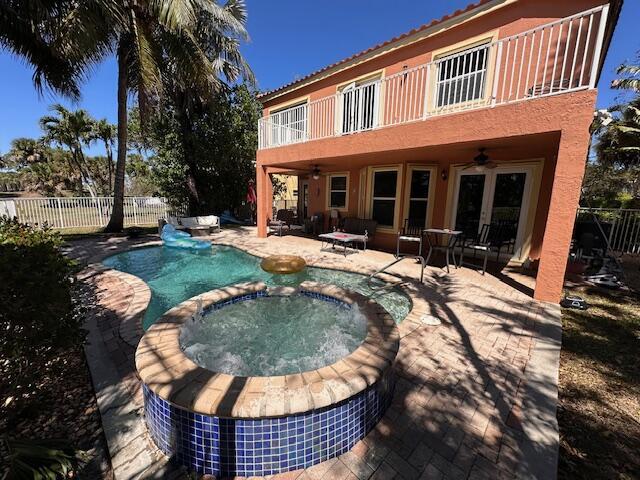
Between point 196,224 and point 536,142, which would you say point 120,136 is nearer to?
point 196,224

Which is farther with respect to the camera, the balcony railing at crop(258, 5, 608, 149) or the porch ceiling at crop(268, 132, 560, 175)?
the porch ceiling at crop(268, 132, 560, 175)

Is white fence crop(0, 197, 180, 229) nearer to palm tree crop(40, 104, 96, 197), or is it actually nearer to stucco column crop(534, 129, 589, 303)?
palm tree crop(40, 104, 96, 197)

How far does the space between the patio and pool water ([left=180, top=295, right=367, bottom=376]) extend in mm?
712

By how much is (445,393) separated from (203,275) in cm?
634

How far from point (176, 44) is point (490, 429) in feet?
45.4

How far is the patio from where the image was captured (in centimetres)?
198

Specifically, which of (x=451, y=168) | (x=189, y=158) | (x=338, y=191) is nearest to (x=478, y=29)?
(x=451, y=168)

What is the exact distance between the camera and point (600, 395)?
2816 millimetres

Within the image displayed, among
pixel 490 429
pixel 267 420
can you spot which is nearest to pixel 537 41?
pixel 490 429

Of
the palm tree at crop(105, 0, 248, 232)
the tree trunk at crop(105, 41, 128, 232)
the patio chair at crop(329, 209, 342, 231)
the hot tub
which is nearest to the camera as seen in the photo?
the hot tub

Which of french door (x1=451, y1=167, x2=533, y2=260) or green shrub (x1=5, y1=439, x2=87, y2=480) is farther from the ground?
french door (x1=451, y1=167, x2=533, y2=260)

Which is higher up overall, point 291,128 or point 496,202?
point 291,128

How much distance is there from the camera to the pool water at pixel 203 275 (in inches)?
212

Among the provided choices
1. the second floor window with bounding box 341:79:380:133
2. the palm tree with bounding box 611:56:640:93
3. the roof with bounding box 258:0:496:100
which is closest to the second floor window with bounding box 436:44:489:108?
the roof with bounding box 258:0:496:100
